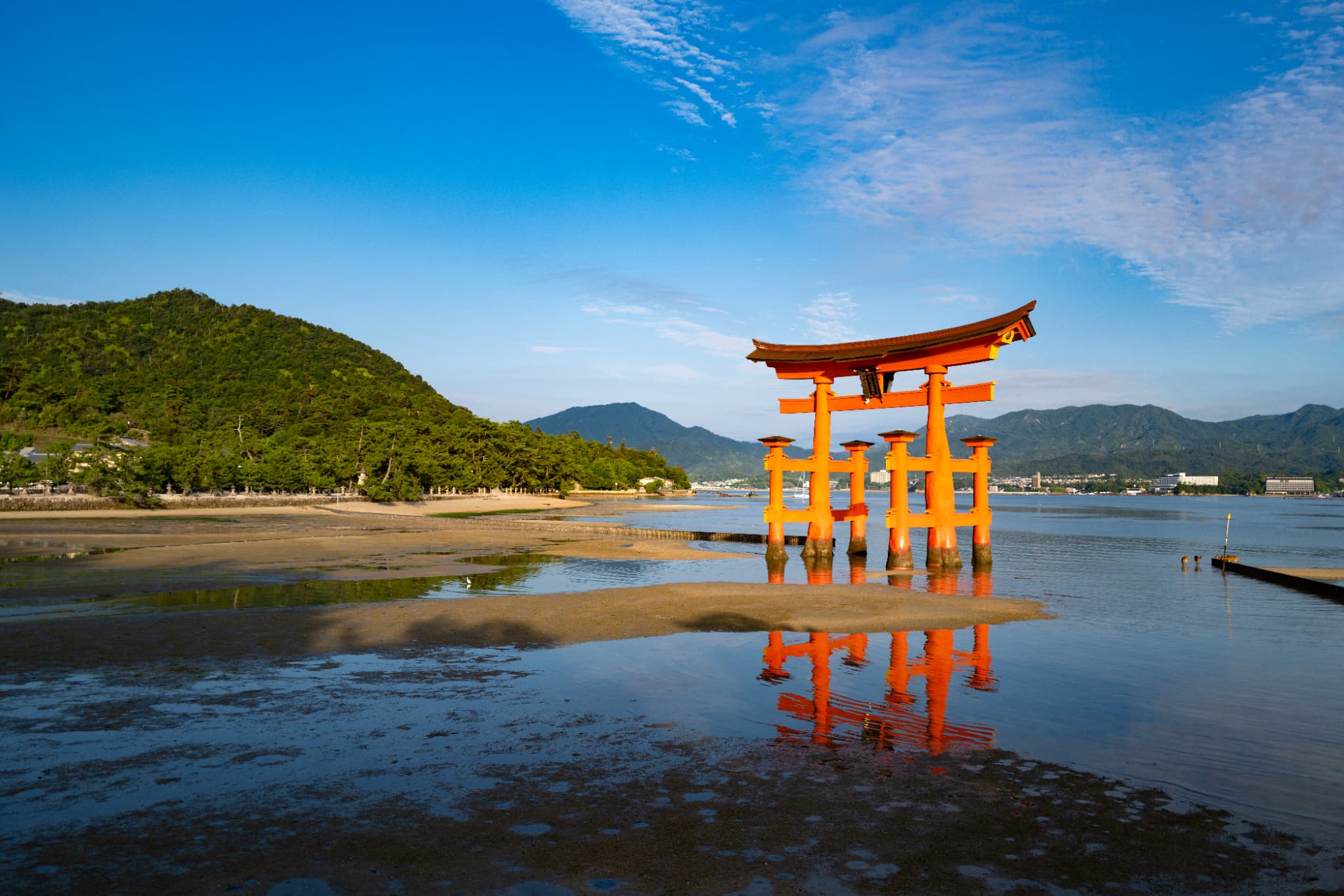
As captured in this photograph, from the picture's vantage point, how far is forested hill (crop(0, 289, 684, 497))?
7475cm

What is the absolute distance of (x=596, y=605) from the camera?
19.9 metres

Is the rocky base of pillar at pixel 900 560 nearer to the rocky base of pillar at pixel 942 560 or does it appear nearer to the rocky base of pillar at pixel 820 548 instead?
the rocky base of pillar at pixel 942 560

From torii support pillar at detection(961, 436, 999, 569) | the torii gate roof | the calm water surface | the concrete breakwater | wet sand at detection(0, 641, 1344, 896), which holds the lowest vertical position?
the concrete breakwater

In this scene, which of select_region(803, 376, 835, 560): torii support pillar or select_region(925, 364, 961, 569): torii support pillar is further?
select_region(803, 376, 835, 560): torii support pillar

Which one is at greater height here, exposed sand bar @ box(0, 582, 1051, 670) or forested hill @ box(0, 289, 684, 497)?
forested hill @ box(0, 289, 684, 497)

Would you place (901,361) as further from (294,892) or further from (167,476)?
(167,476)

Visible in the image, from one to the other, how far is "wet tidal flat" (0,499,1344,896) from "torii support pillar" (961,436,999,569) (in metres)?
11.0

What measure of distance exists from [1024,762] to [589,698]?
19.4 ft

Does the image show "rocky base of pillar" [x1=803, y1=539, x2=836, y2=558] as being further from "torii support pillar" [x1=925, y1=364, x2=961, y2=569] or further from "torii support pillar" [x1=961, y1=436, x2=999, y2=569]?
"torii support pillar" [x1=961, y1=436, x2=999, y2=569]

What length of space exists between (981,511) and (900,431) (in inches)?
180

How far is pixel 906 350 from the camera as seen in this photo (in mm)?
29516

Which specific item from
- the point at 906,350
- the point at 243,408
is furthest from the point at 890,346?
the point at 243,408

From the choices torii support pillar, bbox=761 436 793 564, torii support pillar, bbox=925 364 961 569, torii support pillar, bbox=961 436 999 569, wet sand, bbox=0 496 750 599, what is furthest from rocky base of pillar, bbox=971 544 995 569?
wet sand, bbox=0 496 750 599

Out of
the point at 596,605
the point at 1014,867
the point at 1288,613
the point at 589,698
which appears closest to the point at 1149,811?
the point at 1014,867
